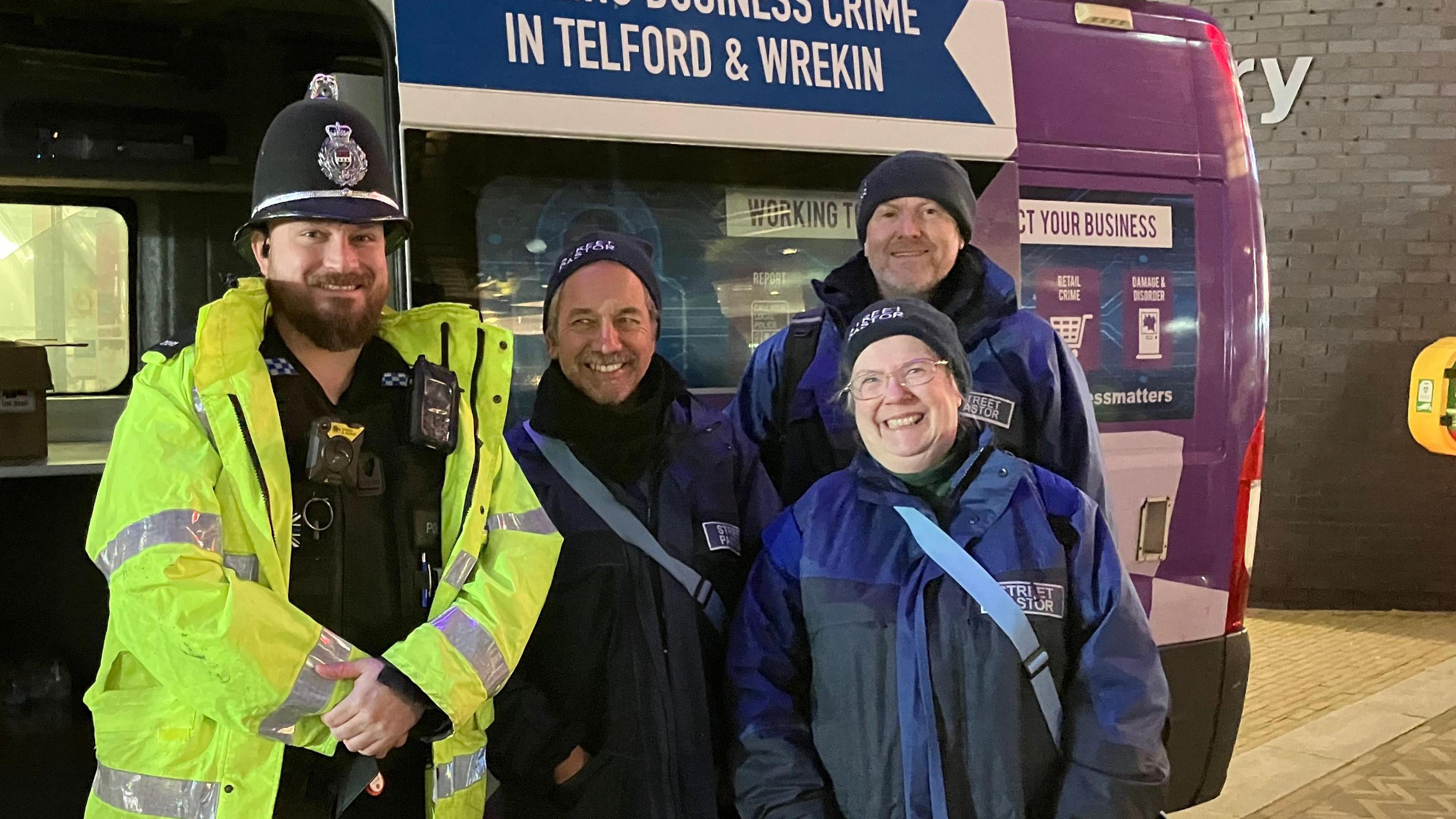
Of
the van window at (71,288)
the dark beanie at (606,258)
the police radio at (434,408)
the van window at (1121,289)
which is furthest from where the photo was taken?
the van window at (71,288)

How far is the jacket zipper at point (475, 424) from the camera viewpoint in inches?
73.3

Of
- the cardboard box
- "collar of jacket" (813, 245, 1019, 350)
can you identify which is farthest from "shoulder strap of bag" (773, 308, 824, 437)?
the cardboard box

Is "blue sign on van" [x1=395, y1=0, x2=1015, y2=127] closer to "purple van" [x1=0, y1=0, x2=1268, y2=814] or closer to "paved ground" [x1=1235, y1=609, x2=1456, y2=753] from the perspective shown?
"purple van" [x1=0, y1=0, x2=1268, y2=814]

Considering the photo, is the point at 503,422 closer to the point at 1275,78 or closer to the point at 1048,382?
the point at 1048,382

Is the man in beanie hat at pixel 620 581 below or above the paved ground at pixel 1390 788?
above

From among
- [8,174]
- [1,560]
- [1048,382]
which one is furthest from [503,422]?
[8,174]

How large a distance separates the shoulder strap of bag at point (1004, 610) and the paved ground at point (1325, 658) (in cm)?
364

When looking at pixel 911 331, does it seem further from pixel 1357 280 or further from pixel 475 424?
pixel 1357 280

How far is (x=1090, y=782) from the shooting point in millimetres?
1710

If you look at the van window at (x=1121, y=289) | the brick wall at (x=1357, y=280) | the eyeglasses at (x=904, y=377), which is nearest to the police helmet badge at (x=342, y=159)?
the eyeglasses at (x=904, y=377)

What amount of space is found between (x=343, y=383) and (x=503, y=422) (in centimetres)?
27

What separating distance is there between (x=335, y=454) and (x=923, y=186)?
4.05 feet

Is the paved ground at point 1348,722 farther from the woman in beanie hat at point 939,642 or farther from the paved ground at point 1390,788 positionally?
the woman in beanie hat at point 939,642

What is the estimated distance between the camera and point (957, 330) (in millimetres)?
2270
